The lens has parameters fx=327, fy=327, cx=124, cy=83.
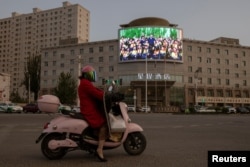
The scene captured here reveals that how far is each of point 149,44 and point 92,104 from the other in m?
69.4

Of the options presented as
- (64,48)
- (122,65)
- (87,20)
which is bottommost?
(122,65)

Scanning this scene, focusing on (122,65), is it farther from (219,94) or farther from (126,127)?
(126,127)

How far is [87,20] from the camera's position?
148 meters

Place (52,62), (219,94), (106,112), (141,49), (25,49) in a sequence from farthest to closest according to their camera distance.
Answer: (25,49) < (52,62) < (219,94) < (141,49) < (106,112)

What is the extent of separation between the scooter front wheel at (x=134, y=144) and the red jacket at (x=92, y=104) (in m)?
0.91

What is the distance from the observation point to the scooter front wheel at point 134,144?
23.3 feet

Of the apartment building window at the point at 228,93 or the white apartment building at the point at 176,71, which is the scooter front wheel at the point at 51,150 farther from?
the apartment building window at the point at 228,93

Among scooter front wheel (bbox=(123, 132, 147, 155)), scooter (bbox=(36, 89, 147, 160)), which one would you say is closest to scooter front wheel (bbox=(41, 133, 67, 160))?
scooter (bbox=(36, 89, 147, 160))

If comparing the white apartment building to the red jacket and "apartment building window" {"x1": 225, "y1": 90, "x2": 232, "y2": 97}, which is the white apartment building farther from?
the red jacket

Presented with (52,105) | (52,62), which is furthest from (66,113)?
(52,62)

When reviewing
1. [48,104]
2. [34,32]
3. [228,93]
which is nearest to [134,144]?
[48,104]

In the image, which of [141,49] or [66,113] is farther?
[141,49]

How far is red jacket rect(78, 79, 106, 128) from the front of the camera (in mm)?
6496

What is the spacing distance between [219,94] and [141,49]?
24855mm
